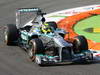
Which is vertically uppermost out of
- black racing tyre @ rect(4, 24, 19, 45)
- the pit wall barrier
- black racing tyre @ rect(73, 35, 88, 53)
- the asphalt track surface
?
the pit wall barrier

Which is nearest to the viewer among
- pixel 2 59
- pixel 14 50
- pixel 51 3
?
pixel 2 59

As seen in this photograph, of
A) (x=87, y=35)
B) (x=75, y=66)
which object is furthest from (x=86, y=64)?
(x=87, y=35)

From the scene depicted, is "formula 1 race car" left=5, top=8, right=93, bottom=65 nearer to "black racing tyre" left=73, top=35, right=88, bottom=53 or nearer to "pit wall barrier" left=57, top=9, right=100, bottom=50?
"black racing tyre" left=73, top=35, right=88, bottom=53

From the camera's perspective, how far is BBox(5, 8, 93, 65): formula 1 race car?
15.2 m

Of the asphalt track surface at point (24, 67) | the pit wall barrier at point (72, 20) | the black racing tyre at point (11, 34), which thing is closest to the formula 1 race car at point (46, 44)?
the black racing tyre at point (11, 34)

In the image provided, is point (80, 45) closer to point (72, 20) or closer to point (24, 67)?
point (24, 67)

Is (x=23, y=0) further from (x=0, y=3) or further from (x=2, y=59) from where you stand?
(x=2, y=59)

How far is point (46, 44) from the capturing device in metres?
16.1

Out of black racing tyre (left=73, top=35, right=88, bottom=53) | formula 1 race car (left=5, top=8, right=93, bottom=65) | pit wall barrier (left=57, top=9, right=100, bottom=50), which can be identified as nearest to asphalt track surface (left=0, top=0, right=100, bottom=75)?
formula 1 race car (left=5, top=8, right=93, bottom=65)

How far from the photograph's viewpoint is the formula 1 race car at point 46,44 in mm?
15203

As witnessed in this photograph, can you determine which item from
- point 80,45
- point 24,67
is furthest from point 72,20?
point 24,67

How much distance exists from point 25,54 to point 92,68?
3.47 metres

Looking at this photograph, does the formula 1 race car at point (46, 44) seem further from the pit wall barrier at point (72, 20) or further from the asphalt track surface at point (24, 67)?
the pit wall barrier at point (72, 20)

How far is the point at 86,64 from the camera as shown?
15398 mm
